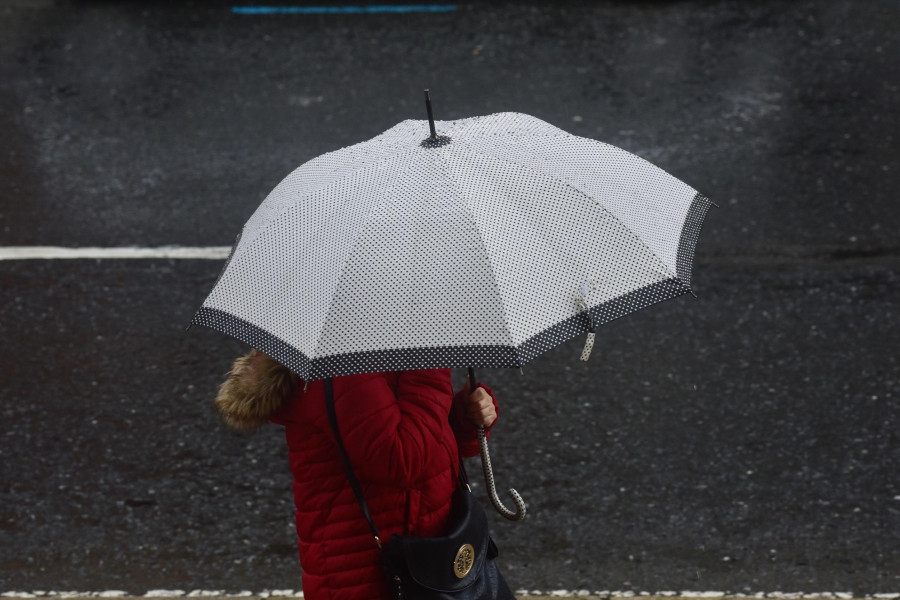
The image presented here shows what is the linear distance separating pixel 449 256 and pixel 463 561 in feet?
2.57

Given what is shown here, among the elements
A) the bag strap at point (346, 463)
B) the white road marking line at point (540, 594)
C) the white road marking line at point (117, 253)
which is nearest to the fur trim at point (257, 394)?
the bag strap at point (346, 463)

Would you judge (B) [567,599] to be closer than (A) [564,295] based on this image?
No

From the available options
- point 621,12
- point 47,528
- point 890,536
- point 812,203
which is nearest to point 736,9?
point 621,12

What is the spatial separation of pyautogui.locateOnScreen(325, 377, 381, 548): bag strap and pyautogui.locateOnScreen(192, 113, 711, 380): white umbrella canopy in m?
0.18

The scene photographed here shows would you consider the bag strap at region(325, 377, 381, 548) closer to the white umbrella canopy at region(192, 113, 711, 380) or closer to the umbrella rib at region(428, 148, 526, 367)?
the white umbrella canopy at region(192, 113, 711, 380)

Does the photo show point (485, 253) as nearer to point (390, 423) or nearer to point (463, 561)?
point (390, 423)

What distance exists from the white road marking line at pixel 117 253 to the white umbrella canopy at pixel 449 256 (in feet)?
11.4

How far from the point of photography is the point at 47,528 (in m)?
4.53

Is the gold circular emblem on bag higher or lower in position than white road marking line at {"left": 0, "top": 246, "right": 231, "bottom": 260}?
higher

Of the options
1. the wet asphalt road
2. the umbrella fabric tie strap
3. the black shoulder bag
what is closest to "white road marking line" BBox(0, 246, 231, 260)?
the wet asphalt road

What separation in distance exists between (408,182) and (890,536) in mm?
2554

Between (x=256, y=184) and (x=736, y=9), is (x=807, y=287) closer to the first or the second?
(x=256, y=184)

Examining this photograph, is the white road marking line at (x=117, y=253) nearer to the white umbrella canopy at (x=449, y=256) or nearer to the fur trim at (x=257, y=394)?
the white umbrella canopy at (x=449, y=256)

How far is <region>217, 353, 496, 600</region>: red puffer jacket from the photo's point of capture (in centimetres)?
268
